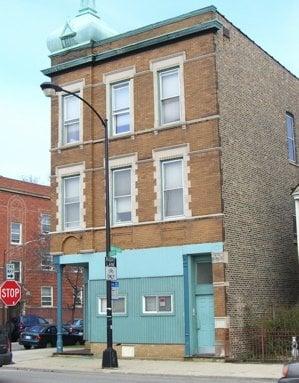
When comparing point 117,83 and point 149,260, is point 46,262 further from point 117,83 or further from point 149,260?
point 149,260

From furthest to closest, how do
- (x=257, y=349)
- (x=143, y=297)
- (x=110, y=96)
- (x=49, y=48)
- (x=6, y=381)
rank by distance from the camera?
(x=49, y=48)
(x=110, y=96)
(x=143, y=297)
(x=257, y=349)
(x=6, y=381)

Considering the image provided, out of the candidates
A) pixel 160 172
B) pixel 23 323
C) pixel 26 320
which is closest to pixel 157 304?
pixel 160 172

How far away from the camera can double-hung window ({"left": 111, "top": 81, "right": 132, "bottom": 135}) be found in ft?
86.6

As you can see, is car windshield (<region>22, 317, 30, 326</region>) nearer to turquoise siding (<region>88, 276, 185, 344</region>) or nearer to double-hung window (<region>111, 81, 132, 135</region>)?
turquoise siding (<region>88, 276, 185, 344</region>)

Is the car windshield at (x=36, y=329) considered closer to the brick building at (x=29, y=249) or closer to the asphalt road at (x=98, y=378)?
the asphalt road at (x=98, y=378)

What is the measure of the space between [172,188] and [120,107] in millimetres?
4218

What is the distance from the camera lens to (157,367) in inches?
835

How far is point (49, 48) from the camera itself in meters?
28.9

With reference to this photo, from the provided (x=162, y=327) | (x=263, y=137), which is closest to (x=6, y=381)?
(x=162, y=327)

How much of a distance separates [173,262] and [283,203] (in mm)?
6502

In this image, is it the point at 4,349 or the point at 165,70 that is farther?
the point at 165,70

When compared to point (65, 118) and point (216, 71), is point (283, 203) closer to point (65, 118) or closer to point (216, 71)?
point (216, 71)

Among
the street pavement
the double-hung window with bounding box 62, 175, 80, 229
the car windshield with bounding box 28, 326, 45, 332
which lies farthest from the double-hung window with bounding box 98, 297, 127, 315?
the car windshield with bounding box 28, 326, 45, 332

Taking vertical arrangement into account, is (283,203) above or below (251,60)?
below
